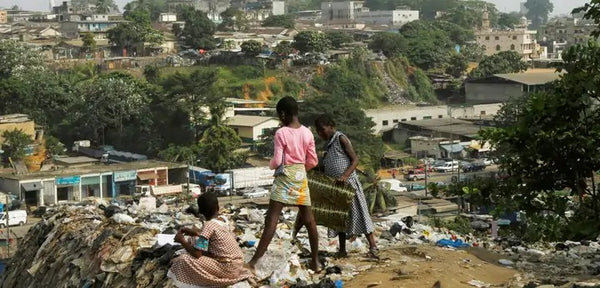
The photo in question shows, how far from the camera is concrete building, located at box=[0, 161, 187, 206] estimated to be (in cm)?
2106

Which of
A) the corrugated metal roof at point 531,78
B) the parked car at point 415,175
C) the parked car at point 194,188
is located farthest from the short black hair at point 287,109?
the corrugated metal roof at point 531,78

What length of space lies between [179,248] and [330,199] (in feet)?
2.79

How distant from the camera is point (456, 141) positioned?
1112 inches

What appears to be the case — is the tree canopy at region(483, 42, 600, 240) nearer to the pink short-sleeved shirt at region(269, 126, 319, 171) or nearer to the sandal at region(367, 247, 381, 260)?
the sandal at region(367, 247, 381, 260)

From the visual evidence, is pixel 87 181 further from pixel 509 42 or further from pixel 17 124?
pixel 509 42

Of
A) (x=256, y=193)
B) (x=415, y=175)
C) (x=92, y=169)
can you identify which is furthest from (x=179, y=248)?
(x=415, y=175)

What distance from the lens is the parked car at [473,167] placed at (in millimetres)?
25375

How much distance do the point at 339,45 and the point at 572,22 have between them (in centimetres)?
2851

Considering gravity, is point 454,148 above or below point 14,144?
below

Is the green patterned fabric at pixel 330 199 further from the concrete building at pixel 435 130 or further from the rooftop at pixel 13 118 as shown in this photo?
the concrete building at pixel 435 130

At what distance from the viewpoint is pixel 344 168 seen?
4930mm

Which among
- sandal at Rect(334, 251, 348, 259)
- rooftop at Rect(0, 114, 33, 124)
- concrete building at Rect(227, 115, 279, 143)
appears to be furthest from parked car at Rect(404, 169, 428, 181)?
sandal at Rect(334, 251, 348, 259)

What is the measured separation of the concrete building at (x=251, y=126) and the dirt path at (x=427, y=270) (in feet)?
74.6

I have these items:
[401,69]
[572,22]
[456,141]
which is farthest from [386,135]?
[572,22]
